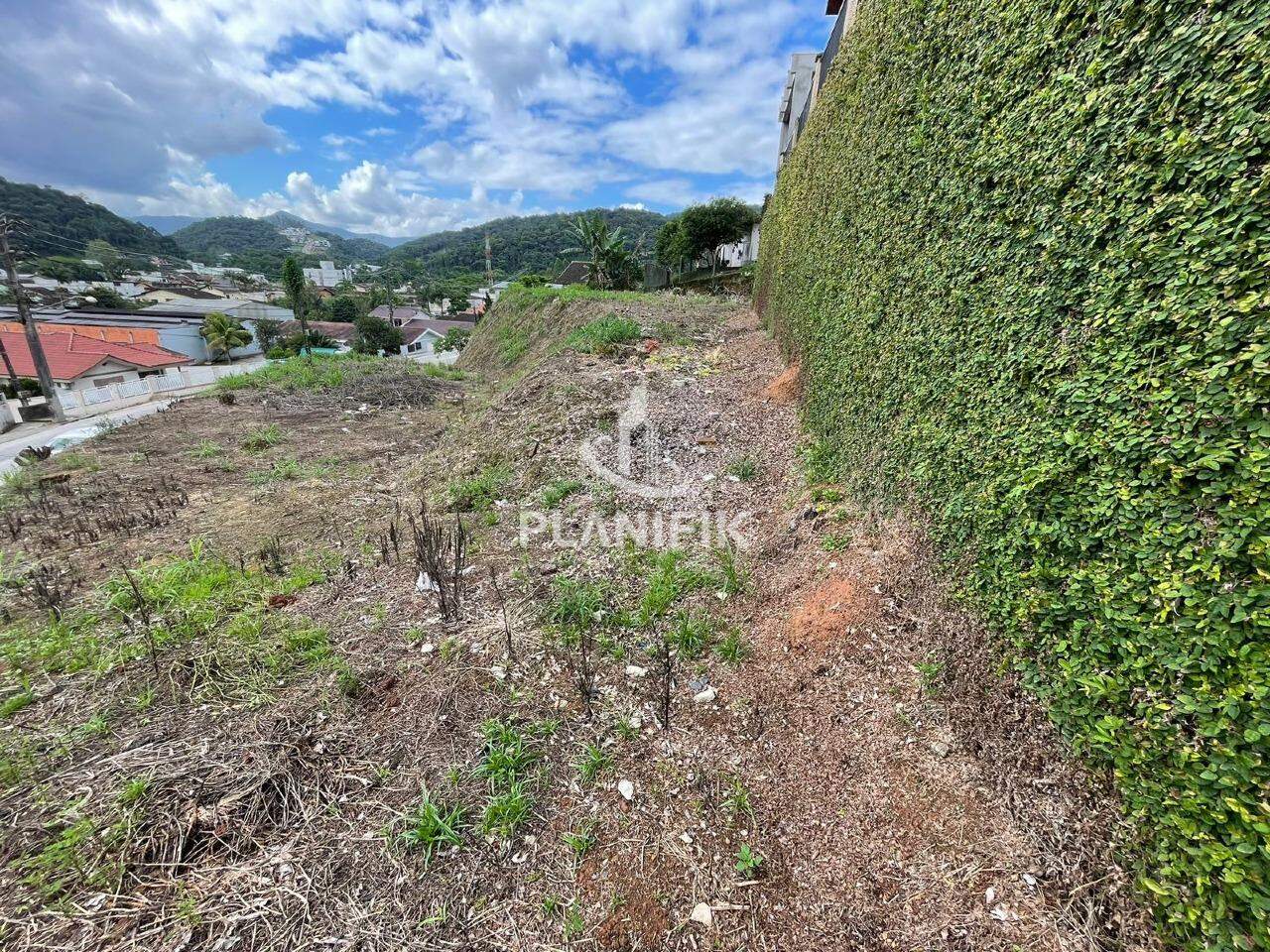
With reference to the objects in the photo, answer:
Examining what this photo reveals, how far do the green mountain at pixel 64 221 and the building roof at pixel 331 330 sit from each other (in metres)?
44.6

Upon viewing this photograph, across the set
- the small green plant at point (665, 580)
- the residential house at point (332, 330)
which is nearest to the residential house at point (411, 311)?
the residential house at point (332, 330)

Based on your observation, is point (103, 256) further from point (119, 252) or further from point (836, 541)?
point (836, 541)

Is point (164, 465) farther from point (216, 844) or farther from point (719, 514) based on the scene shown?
point (719, 514)

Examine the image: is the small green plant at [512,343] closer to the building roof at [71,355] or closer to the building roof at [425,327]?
the building roof at [71,355]

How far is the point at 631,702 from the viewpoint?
279 cm

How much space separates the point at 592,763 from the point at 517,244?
10365 centimetres

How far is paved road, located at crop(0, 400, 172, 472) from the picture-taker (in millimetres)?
9516

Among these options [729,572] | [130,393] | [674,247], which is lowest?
[130,393]

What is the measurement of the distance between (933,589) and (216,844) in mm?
3800

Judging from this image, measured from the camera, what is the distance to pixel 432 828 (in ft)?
6.98

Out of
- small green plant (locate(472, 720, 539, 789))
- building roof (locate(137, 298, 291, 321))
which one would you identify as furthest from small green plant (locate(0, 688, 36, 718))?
building roof (locate(137, 298, 291, 321))

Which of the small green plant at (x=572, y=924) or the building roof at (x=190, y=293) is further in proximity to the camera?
the building roof at (x=190, y=293)

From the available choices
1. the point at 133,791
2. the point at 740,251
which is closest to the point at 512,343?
the point at 133,791

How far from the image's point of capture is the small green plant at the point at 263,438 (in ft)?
25.9
